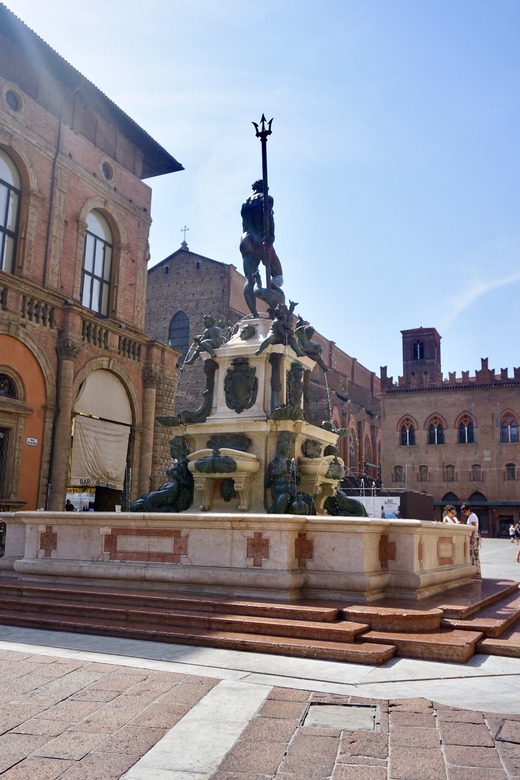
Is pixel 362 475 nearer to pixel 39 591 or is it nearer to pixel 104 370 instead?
pixel 104 370

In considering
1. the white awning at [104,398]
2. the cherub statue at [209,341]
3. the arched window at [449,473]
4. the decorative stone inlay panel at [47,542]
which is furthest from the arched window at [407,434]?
the decorative stone inlay panel at [47,542]

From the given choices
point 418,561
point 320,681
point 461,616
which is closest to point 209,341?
point 418,561

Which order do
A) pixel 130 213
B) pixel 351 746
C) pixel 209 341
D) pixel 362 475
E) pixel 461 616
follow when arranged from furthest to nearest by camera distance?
pixel 362 475, pixel 130 213, pixel 209 341, pixel 461 616, pixel 351 746

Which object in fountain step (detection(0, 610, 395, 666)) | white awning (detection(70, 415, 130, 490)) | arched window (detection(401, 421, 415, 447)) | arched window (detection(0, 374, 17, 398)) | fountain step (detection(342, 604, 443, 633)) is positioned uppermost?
arched window (detection(401, 421, 415, 447))

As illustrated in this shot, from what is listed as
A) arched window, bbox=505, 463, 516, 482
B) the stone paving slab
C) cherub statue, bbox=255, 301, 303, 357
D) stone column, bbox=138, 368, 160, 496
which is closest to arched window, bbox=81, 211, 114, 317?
stone column, bbox=138, 368, 160, 496

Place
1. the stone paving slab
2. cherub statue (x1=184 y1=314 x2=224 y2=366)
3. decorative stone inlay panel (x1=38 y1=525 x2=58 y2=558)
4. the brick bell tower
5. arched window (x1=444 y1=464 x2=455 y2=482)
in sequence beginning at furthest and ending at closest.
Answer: the brick bell tower < arched window (x1=444 y1=464 x2=455 y2=482) < cherub statue (x1=184 y1=314 x2=224 y2=366) < decorative stone inlay panel (x1=38 y1=525 x2=58 y2=558) < the stone paving slab

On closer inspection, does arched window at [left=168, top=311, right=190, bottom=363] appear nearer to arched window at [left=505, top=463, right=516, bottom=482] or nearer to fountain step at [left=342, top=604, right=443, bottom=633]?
arched window at [left=505, top=463, right=516, bottom=482]

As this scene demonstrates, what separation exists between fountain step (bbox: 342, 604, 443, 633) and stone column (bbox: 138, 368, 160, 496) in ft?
64.2

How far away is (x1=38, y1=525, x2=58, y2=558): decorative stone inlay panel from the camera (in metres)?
9.34

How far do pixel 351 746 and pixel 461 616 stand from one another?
3.58 metres

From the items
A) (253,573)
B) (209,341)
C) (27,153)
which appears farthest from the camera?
(27,153)

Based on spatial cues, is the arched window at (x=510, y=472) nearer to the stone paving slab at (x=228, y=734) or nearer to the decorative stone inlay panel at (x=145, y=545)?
the decorative stone inlay panel at (x=145, y=545)

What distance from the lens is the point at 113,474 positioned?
80.1 feet

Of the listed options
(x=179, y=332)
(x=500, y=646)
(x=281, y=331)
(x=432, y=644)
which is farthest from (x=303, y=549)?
(x=179, y=332)
